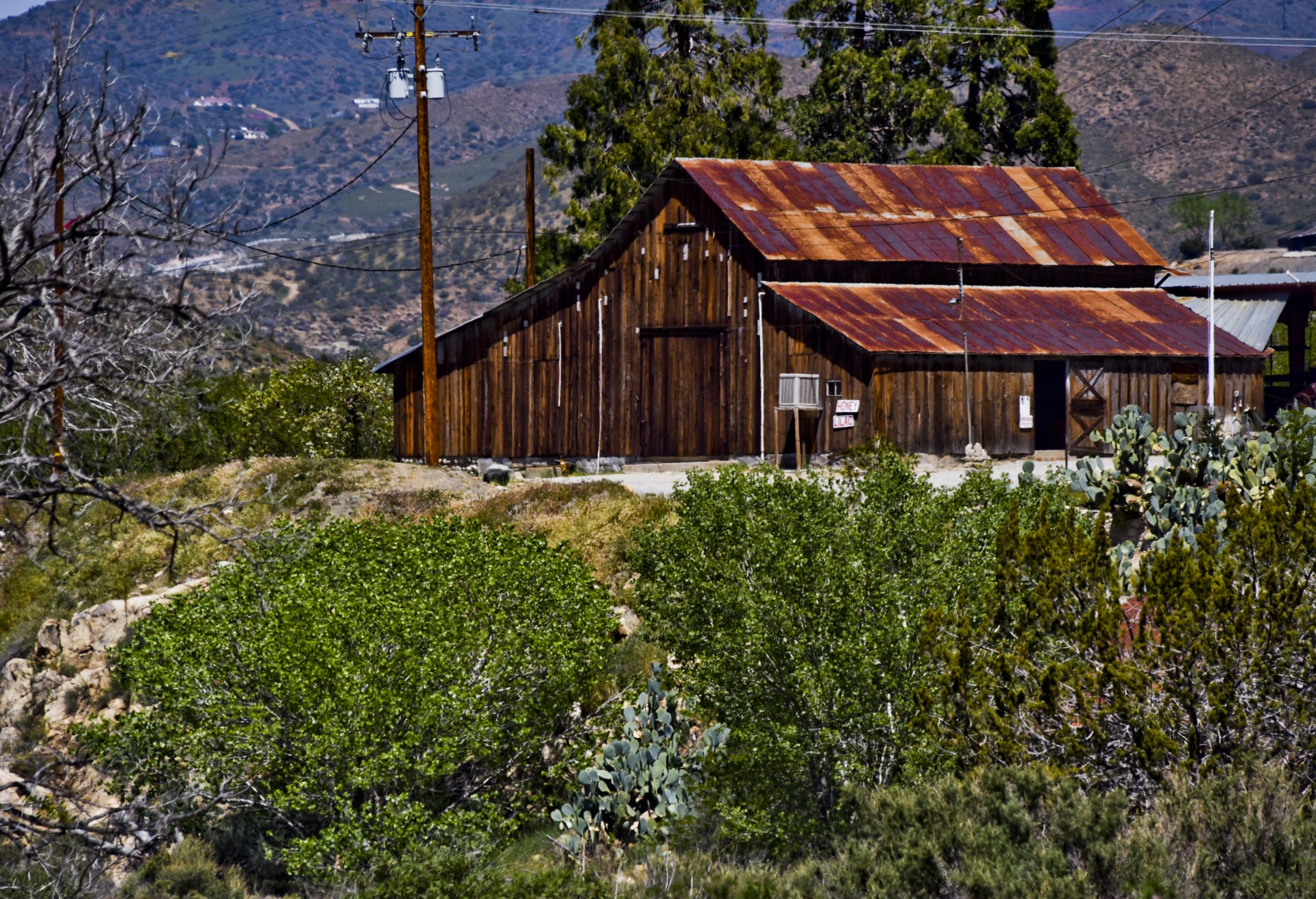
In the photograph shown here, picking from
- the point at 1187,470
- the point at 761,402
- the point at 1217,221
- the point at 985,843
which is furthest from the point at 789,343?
the point at 1217,221

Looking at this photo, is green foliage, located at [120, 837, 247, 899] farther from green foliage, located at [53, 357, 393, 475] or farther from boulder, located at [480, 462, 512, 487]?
green foliage, located at [53, 357, 393, 475]

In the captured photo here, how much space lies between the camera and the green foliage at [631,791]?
12.1 m

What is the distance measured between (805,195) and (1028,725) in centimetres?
2872

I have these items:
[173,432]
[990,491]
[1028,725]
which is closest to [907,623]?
[1028,725]

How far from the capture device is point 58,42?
1044 cm

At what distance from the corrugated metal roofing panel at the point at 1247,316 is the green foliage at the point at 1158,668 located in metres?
31.8

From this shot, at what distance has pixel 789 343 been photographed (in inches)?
1323

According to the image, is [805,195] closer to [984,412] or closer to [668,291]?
[668,291]

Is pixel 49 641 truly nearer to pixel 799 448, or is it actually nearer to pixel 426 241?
pixel 426 241

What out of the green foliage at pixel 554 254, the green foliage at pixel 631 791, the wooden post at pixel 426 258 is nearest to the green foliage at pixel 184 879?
the green foliage at pixel 631 791

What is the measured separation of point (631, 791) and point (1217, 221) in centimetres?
10305

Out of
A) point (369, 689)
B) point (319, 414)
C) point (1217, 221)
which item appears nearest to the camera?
point (369, 689)

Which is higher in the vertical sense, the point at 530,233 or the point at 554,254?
the point at 554,254

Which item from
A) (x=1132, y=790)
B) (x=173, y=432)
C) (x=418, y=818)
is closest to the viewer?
(x=1132, y=790)
